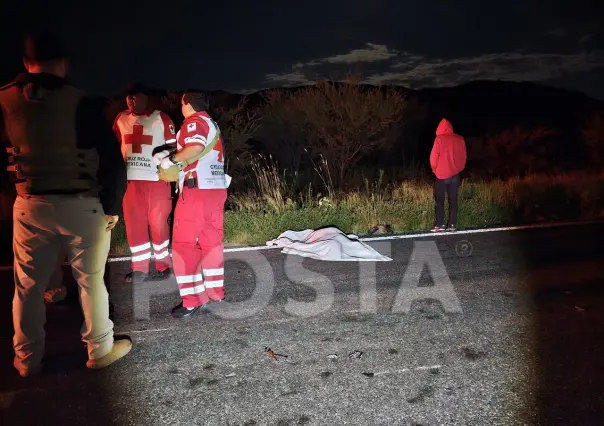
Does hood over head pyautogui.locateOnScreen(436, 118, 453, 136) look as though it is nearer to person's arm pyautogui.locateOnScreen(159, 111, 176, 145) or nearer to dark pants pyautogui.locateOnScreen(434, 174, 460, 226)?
dark pants pyautogui.locateOnScreen(434, 174, 460, 226)

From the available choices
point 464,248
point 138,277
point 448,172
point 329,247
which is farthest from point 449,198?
point 138,277

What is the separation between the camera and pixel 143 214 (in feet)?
17.8

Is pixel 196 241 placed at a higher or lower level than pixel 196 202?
lower

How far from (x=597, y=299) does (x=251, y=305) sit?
331 cm

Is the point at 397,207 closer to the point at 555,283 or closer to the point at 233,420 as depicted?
the point at 555,283

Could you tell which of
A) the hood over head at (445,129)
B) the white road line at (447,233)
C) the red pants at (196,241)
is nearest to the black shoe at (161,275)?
the red pants at (196,241)

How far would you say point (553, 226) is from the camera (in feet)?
28.3

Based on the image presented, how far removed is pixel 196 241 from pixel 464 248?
409 centimetres

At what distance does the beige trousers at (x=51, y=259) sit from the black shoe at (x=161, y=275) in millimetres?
2021

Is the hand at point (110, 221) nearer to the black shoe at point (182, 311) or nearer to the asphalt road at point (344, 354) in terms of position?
the asphalt road at point (344, 354)

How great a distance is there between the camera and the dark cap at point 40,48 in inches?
122

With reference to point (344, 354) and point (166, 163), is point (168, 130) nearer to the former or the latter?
point (166, 163)

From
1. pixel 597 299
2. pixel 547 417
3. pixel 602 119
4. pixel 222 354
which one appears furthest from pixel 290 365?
pixel 602 119

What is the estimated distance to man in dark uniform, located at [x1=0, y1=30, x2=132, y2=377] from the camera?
3117mm
